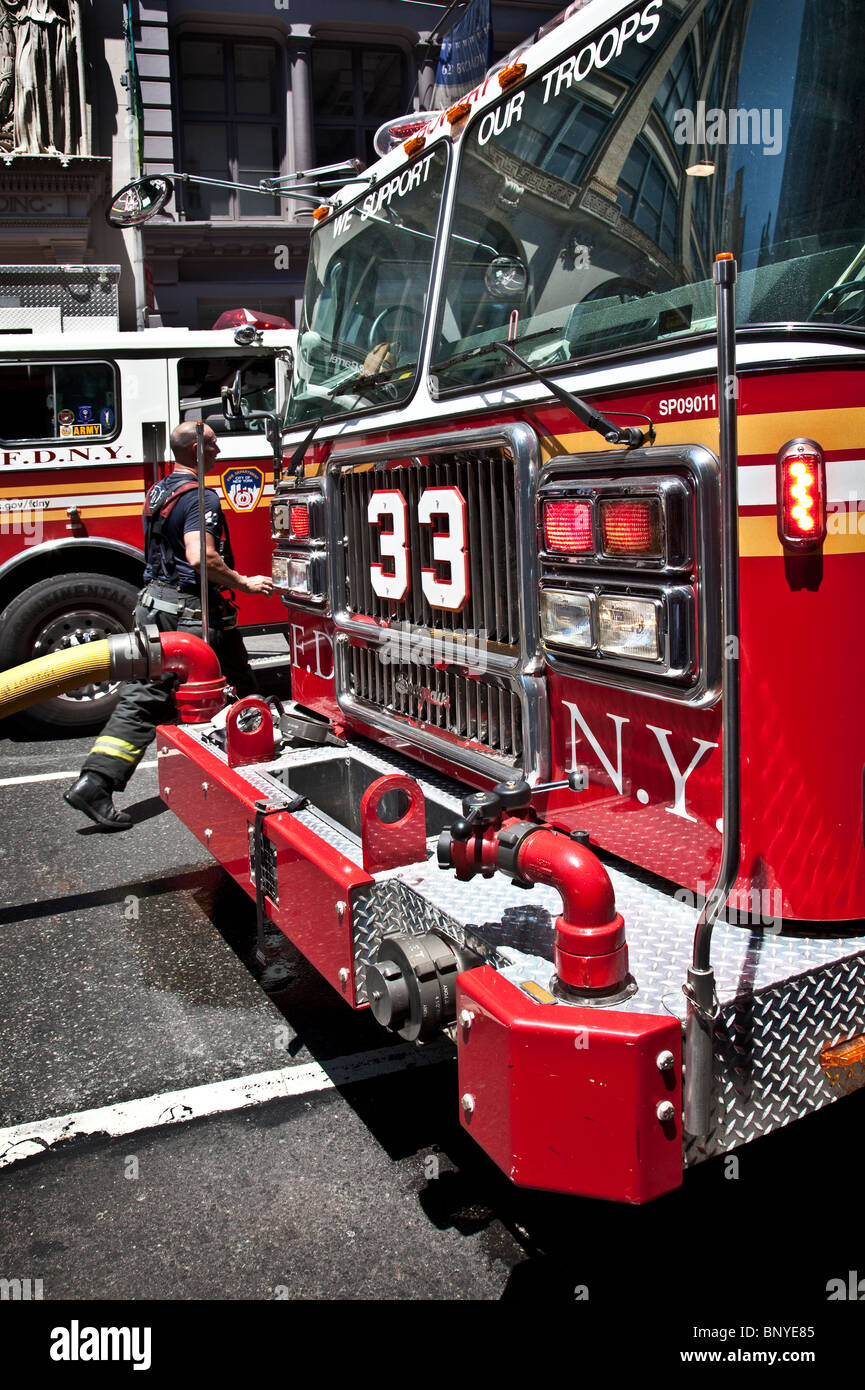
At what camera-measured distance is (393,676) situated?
11.6 ft

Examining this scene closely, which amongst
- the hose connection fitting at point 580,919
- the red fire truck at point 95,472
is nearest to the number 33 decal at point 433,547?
the hose connection fitting at point 580,919

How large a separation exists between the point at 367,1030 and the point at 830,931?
5.84 ft

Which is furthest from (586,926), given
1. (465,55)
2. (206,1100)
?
(465,55)

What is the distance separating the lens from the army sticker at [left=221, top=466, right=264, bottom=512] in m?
8.13

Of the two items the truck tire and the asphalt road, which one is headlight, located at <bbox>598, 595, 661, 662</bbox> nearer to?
the asphalt road

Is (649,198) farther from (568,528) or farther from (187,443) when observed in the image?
(187,443)

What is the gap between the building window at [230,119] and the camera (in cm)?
1691

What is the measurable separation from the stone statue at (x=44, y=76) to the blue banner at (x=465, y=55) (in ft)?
45.3

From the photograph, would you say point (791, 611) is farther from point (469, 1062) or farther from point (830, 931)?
point (469, 1062)

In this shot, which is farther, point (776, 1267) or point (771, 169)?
point (776, 1267)

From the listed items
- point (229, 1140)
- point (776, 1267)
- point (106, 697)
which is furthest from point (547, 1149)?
point (106, 697)

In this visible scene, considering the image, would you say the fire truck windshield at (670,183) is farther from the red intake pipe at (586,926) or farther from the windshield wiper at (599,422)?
the red intake pipe at (586,926)

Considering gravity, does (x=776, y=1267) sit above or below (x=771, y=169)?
below

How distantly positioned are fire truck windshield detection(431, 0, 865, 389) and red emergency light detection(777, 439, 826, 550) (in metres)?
0.26
